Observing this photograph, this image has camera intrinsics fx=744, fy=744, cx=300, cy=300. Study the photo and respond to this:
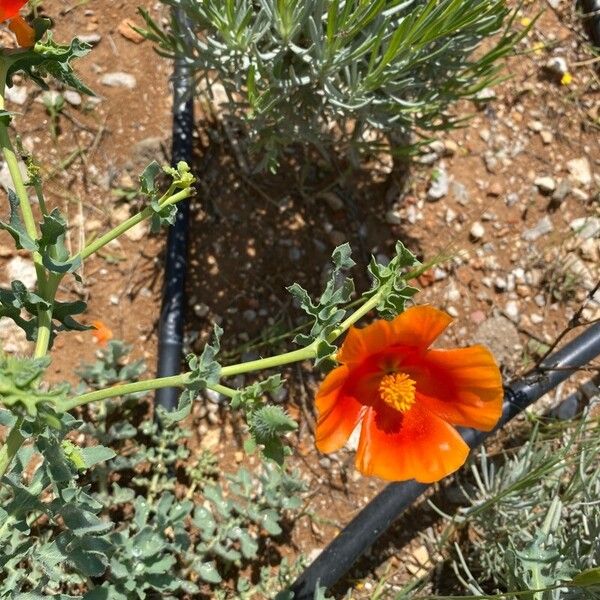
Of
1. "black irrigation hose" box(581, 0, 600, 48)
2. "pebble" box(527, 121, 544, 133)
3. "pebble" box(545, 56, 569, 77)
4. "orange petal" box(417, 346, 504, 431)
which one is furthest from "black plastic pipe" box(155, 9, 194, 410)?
"black irrigation hose" box(581, 0, 600, 48)

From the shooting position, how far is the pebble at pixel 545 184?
2383 millimetres

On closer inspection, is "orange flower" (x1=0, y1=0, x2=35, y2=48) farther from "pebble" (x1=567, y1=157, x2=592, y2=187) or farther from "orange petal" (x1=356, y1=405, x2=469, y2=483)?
"pebble" (x1=567, y1=157, x2=592, y2=187)

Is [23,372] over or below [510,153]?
below

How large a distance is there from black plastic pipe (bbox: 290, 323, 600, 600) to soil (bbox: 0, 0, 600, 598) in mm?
173

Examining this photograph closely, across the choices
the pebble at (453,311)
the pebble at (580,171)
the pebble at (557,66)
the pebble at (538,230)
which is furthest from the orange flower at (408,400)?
the pebble at (557,66)

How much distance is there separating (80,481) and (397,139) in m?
1.30

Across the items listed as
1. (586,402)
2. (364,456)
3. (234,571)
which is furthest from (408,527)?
(364,456)

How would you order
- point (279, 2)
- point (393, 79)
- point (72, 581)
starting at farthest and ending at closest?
point (393, 79), point (72, 581), point (279, 2)

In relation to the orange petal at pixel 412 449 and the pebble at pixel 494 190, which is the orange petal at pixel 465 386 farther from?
the pebble at pixel 494 190

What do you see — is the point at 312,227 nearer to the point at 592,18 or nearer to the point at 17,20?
the point at 17,20

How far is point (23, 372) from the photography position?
3.18 ft

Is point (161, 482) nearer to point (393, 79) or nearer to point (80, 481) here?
point (80, 481)

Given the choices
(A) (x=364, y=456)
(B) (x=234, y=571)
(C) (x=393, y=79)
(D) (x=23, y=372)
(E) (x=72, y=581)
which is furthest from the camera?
(B) (x=234, y=571)

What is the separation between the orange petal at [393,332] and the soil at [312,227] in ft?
2.86
